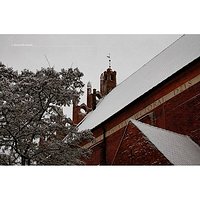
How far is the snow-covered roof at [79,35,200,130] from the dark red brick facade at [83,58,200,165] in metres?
0.06

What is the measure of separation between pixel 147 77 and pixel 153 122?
401 mm

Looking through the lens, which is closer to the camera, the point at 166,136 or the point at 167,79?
the point at 166,136

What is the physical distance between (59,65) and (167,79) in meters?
0.85

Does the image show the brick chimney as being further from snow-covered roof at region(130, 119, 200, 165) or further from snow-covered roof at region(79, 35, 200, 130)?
snow-covered roof at region(130, 119, 200, 165)

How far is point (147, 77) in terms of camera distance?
3361mm

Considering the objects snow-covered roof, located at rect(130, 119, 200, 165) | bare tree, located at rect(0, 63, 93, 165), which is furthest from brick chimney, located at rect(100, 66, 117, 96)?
snow-covered roof, located at rect(130, 119, 200, 165)

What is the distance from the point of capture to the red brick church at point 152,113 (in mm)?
2963

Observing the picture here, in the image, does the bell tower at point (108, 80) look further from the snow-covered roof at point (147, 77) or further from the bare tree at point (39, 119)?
the bare tree at point (39, 119)

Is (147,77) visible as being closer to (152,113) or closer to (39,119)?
(152,113)
